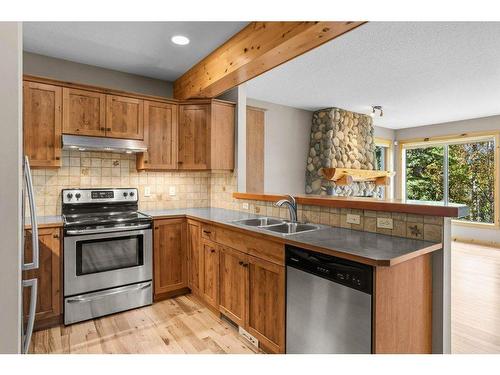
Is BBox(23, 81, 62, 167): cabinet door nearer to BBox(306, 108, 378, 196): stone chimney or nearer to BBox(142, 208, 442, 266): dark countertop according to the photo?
BBox(142, 208, 442, 266): dark countertop

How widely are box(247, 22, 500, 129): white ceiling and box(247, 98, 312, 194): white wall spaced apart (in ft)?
0.70

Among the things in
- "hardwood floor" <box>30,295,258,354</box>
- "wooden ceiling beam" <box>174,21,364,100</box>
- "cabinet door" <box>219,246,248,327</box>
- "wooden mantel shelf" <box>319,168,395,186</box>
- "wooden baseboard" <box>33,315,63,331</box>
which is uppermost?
"wooden ceiling beam" <box>174,21,364,100</box>

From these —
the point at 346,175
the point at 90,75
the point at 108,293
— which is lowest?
the point at 108,293

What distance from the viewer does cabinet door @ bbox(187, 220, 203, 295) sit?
2.95 m

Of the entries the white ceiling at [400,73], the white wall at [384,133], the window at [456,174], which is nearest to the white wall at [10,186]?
the white ceiling at [400,73]

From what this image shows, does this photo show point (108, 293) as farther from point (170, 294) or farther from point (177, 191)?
point (177, 191)

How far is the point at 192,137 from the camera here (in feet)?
11.6

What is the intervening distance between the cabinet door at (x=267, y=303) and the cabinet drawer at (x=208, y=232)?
601mm

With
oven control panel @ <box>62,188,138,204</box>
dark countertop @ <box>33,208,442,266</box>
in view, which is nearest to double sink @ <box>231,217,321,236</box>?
dark countertop @ <box>33,208,442,266</box>

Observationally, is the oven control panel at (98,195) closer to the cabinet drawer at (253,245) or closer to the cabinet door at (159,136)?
the cabinet door at (159,136)

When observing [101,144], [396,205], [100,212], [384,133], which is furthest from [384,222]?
[384,133]

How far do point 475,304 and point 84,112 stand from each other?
441 cm
